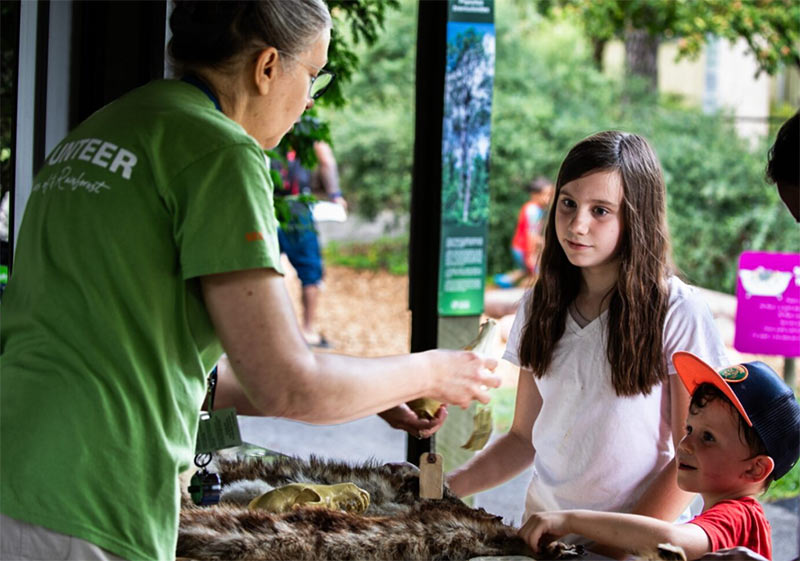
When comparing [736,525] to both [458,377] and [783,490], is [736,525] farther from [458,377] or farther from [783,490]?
[783,490]

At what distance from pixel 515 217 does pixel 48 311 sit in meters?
10.3

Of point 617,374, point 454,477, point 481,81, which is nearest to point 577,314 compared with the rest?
point 617,374

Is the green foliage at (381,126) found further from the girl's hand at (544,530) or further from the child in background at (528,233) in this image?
the girl's hand at (544,530)

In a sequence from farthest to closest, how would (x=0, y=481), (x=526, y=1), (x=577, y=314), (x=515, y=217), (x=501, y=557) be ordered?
(x=526, y=1) < (x=515, y=217) < (x=577, y=314) < (x=501, y=557) < (x=0, y=481)

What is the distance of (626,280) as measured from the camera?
88.0 inches

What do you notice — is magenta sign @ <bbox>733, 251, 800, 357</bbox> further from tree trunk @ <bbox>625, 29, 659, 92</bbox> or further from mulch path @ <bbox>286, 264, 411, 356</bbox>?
tree trunk @ <bbox>625, 29, 659, 92</bbox>

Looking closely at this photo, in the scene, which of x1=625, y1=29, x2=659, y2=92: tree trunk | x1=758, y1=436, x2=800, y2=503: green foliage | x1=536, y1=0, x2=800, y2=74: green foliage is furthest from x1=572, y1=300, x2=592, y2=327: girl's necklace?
x1=625, y1=29, x2=659, y2=92: tree trunk

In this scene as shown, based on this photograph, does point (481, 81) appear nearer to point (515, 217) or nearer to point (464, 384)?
point (464, 384)

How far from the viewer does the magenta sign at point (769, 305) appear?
3395 mm

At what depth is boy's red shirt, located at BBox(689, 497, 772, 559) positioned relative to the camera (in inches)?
71.7

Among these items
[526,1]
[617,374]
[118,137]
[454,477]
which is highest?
[526,1]

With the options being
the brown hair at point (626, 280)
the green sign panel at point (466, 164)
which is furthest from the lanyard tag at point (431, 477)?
the green sign panel at point (466, 164)

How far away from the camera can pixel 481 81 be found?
367cm

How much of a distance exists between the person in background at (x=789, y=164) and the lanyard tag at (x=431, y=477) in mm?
878
